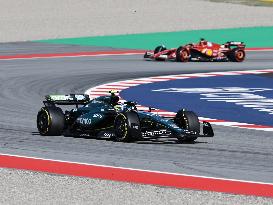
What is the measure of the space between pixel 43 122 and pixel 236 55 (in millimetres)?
20932

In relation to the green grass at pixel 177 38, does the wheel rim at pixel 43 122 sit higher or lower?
higher

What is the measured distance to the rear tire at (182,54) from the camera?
37.0 m

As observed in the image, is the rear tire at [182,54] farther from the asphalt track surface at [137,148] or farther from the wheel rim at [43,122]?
the wheel rim at [43,122]

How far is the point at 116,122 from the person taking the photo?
16547 millimetres

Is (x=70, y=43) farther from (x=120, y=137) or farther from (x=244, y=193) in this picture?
(x=244, y=193)

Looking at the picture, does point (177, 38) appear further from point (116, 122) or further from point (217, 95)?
point (116, 122)

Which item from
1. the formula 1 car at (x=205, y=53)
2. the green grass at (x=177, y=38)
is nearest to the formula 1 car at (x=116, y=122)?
the formula 1 car at (x=205, y=53)

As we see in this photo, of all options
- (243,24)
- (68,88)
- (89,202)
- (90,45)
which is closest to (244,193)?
(89,202)

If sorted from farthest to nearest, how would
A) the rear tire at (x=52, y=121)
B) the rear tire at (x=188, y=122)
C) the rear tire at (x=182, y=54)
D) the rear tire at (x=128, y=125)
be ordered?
the rear tire at (x=182, y=54) → the rear tire at (x=52, y=121) → the rear tire at (x=188, y=122) → the rear tire at (x=128, y=125)

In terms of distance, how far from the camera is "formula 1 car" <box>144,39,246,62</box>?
37241 millimetres

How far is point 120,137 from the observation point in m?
16.6

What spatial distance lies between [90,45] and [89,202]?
33.6 metres

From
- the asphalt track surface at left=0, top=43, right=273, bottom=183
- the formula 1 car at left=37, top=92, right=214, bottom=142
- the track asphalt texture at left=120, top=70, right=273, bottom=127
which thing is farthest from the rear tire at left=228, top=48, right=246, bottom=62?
the formula 1 car at left=37, top=92, right=214, bottom=142

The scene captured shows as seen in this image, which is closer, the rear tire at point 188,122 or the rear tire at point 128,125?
the rear tire at point 128,125
